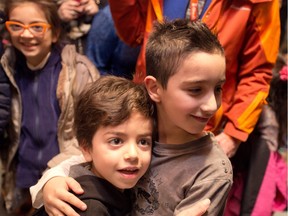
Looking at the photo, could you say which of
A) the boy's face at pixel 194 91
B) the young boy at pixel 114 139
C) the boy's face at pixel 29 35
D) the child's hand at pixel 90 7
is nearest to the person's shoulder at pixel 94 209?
the young boy at pixel 114 139

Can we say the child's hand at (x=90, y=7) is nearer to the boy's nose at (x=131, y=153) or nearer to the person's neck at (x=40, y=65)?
the person's neck at (x=40, y=65)

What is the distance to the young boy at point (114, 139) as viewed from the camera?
0.97 m

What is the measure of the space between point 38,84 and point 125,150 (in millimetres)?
862

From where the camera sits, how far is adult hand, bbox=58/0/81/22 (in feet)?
5.66

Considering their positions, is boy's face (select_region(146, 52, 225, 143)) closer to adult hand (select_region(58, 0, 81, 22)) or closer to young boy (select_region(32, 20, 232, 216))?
young boy (select_region(32, 20, 232, 216))

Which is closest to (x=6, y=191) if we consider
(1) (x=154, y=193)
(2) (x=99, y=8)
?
(2) (x=99, y=8)

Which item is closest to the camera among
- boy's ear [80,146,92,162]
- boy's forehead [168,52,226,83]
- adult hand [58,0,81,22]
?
boy's forehead [168,52,226,83]

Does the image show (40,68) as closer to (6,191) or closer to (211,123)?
(6,191)

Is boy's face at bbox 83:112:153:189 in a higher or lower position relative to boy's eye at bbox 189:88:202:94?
lower

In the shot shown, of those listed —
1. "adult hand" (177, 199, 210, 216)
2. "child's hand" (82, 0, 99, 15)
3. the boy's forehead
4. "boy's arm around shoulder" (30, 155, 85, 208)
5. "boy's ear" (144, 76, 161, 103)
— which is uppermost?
the boy's forehead

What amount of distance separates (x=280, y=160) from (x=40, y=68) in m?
1.13

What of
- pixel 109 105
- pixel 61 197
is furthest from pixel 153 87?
pixel 61 197

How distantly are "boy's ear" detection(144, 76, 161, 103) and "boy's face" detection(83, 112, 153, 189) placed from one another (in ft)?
0.19

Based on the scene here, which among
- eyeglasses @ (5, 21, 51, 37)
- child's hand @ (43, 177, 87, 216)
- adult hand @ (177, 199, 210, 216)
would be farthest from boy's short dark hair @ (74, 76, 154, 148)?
eyeglasses @ (5, 21, 51, 37)
